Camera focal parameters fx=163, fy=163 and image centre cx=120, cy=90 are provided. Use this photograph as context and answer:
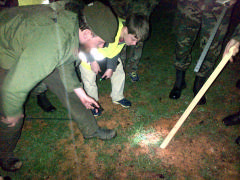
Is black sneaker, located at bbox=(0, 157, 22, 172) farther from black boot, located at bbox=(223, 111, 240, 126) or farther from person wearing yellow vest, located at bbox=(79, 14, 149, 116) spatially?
black boot, located at bbox=(223, 111, 240, 126)

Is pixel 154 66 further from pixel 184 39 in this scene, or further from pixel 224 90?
pixel 224 90

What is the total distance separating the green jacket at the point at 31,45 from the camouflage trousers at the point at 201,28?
1.92m

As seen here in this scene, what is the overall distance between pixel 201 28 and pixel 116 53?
4.81 feet

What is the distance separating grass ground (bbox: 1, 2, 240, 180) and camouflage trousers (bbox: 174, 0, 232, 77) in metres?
0.77

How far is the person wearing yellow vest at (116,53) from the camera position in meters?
2.22

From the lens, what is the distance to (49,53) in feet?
4.21

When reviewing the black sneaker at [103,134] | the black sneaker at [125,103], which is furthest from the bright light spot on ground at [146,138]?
the black sneaker at [125,103]

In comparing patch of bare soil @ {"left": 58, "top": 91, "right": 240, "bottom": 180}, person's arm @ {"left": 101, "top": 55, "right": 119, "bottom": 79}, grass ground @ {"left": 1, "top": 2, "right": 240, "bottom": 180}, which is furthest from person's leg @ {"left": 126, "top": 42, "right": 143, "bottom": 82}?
patch of bare soil @ {"left": 58, "top": 91, "right": 240, "bottom": 180}

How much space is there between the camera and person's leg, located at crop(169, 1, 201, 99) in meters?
2.59

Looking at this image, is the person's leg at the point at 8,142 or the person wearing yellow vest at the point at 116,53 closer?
the person's leg at the point at 8,142

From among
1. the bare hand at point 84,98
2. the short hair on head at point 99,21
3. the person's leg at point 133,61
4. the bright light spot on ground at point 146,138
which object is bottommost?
the bright light spot on ground at point 146,138

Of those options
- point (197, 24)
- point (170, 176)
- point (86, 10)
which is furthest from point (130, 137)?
point (197, 24)

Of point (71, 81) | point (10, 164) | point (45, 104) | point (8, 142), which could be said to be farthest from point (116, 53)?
point (10, 164)

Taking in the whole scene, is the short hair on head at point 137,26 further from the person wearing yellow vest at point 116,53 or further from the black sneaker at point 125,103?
the black sneaker at point 125,103
